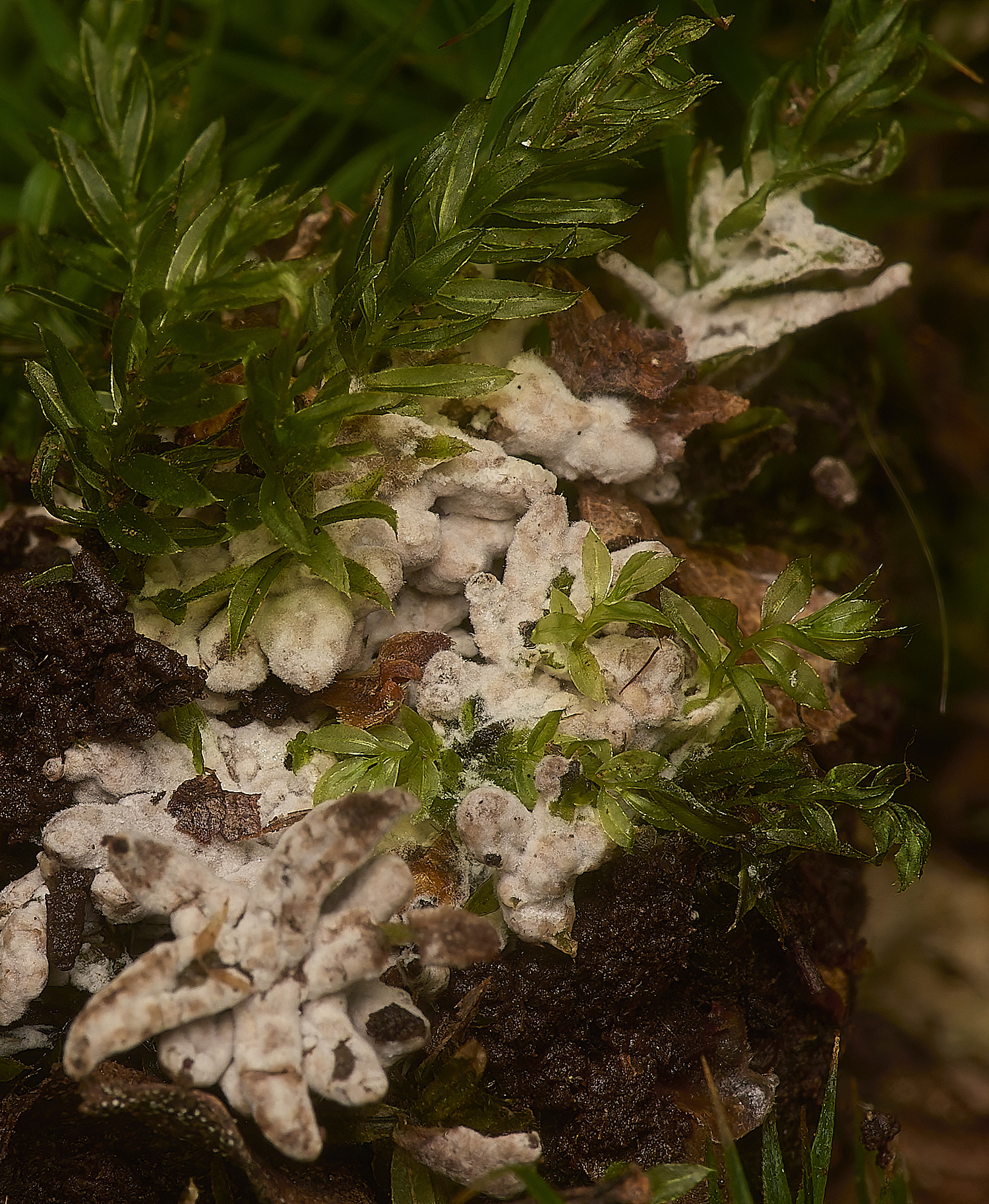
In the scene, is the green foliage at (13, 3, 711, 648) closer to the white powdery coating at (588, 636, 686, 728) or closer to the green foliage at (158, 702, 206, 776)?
the green foliage at (158, 702, 206, 776)

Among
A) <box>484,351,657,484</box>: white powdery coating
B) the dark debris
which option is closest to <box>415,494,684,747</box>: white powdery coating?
<box>484,351,657,484</box>: white powdery coating

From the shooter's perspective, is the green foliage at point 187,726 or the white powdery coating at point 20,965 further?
the green foliage at point 187,726

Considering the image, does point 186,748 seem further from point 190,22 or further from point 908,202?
point 908,202

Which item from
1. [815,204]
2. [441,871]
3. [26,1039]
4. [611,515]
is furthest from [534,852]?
[815,204]

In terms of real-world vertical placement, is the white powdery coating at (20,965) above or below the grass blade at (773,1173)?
above

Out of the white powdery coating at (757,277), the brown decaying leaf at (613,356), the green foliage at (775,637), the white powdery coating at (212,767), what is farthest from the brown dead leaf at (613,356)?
the white powdery coating at (212,767)

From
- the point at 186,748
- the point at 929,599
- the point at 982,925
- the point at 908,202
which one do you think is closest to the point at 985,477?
the point at 929,599

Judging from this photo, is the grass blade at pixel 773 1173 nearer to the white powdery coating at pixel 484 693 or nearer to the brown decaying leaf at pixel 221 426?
the white powdery coating at pixel 484 693
